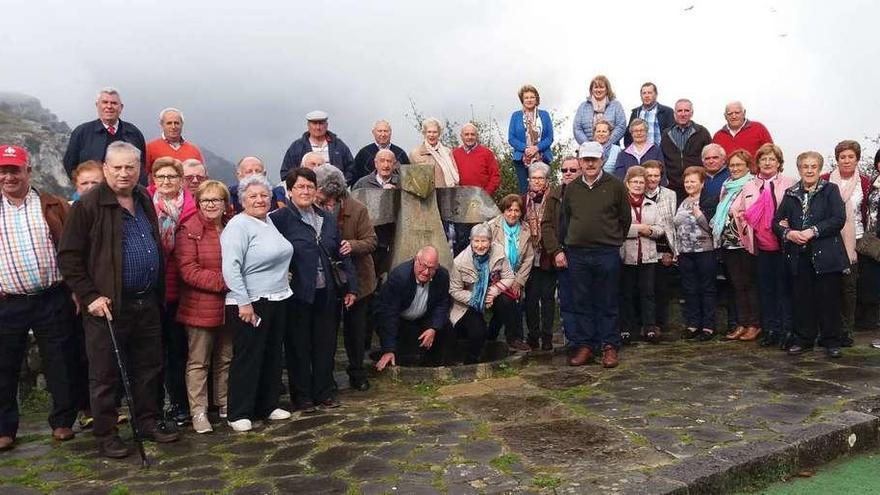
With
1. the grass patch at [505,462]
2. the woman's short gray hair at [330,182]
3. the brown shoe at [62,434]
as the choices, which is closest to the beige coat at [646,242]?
the woman's short gray hair at [330,182]

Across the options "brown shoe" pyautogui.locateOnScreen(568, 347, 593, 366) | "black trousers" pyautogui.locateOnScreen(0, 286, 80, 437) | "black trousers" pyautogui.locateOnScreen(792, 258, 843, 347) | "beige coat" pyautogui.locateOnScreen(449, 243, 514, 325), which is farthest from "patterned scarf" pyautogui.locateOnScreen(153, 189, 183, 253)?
"black trousers" pyautogui.locateOnScreen(792, 258, 843, 347)

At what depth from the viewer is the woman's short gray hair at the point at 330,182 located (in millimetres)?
6098

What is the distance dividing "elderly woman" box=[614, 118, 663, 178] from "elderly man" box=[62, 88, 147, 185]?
5400mm

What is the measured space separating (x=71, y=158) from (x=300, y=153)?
231 centimetres

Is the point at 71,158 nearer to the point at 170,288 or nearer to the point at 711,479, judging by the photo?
the point at 170,288

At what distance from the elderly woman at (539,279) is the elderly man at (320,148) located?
2.16 meters

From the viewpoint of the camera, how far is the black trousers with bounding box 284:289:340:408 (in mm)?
5949

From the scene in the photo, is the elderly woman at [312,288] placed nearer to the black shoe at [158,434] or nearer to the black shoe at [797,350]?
the black shoe at [158,434]

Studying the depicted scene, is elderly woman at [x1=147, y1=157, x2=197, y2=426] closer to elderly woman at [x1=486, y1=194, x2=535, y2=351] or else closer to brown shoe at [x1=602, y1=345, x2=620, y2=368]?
elderly woman at [x1=486, y1=194, x2=535, y2=351]

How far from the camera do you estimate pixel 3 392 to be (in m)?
5.30

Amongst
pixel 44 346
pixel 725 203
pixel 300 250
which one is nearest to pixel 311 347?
pixel 300 250

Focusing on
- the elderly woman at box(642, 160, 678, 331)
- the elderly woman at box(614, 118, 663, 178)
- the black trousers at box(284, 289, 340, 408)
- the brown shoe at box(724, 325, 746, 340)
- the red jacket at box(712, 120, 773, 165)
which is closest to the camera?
the black trousers at box(284, 289, 340, 408)

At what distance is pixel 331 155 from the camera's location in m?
8.33

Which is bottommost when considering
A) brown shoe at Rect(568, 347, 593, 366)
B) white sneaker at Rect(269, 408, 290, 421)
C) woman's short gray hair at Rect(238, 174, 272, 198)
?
white sneaker at Rect(269, 408, 290, 421)
